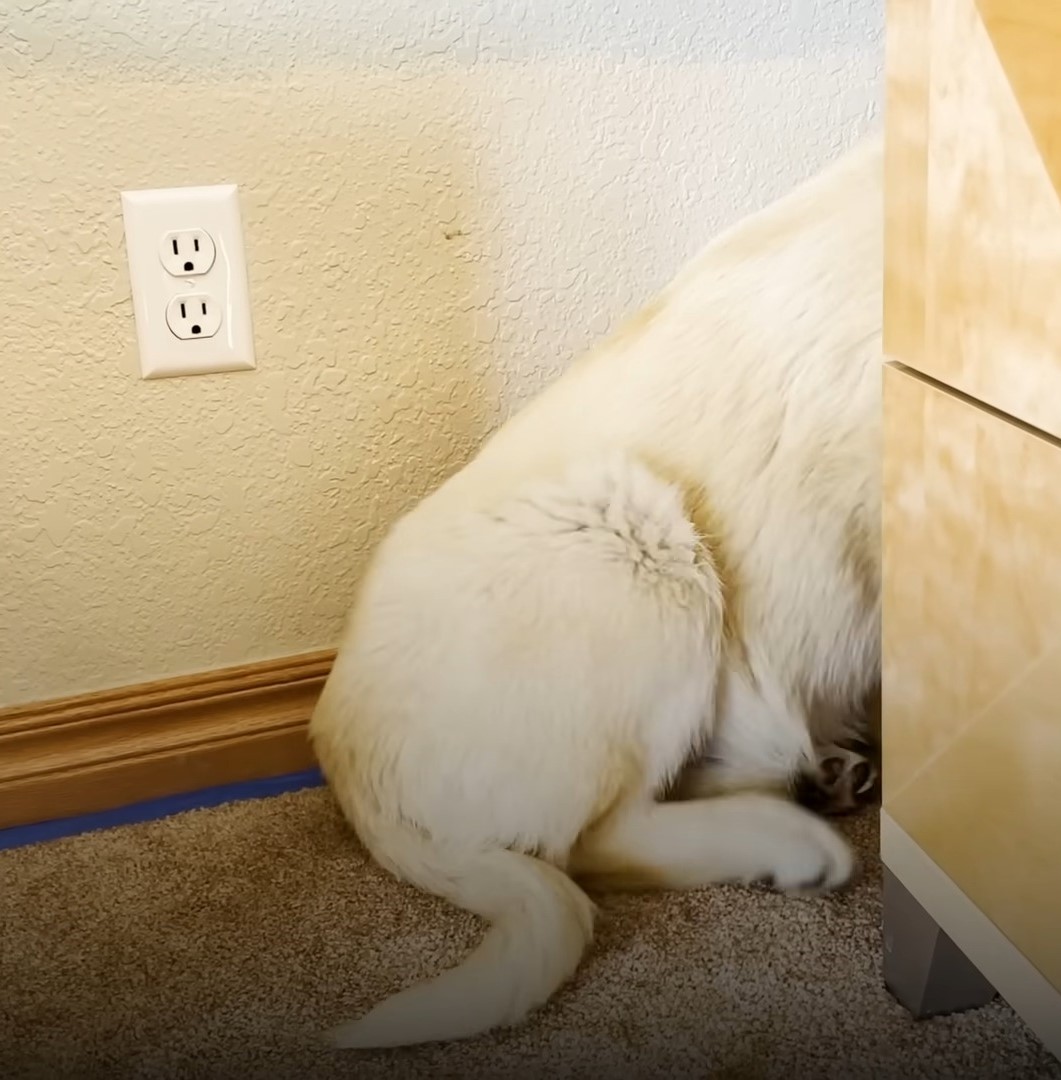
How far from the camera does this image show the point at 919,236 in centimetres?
71

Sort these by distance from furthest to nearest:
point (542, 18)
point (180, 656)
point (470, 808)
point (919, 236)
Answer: point (180, 656) → point (542, 18) → point (470, 808) → point (919, 236)

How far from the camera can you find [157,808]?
49.0 inches

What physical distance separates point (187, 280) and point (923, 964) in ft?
2.76

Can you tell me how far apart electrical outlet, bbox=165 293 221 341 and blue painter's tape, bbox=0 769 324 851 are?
1.54 ft

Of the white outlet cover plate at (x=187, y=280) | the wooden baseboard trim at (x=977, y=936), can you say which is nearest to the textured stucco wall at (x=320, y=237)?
the white outlet cover plate at (x=187, y=280)

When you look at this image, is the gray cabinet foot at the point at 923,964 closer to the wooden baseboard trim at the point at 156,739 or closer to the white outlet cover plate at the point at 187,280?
the wooden baseboard trim at the point at 156,739

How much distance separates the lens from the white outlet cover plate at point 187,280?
1093mm

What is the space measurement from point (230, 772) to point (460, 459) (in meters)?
0.41

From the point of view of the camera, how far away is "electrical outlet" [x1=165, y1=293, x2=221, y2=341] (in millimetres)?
1123

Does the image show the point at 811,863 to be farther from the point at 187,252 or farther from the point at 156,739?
the point at 187,252

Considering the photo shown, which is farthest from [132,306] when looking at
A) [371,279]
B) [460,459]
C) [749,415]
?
[749,415]

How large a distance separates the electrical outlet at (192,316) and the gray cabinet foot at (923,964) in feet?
2.48

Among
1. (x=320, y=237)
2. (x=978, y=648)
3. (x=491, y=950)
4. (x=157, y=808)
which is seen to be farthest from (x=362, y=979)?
(x=320, y=237)

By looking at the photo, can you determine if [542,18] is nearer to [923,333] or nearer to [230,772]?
[923,333]
